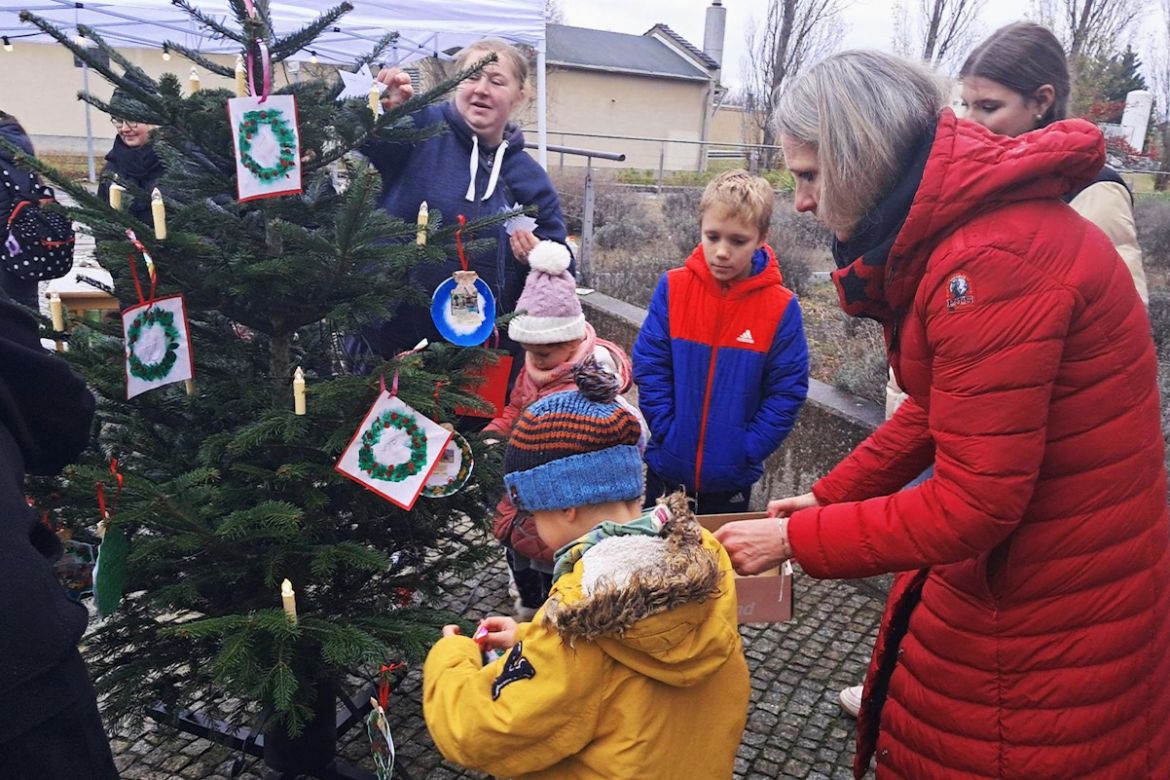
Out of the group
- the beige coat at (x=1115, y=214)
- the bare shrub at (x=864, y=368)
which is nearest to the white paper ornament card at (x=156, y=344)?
the beige coat at (x=1115, y=214)

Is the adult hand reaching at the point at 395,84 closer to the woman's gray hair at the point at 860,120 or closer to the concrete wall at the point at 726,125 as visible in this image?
the woman's gray hair at the point at 860,120

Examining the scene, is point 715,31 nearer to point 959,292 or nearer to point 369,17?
point 369,17

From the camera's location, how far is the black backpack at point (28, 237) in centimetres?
476

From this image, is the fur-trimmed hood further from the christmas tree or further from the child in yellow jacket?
the christmas tree

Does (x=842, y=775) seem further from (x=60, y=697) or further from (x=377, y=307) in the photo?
(x=60, y=697)

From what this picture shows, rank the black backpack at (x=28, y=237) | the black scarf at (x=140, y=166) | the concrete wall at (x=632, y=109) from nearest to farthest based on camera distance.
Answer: the black scarf at (x=140, y=166) → the black backpack at (x=28, y=237) → the concrete wall at (x=632, y=109)

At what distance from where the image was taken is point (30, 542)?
60.3 inches

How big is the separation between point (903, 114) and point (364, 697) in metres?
2.53

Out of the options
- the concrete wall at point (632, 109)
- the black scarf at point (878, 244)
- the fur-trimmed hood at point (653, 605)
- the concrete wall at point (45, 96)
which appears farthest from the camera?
the concrete wall at point (632, 109)

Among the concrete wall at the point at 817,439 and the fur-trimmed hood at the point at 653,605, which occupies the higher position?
the fur-trimmed hood at the point at 653,605

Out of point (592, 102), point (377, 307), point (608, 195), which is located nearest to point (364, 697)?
point (377, 307)

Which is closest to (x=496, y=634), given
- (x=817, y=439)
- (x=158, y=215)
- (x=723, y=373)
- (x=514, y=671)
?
(x=514, y=671)

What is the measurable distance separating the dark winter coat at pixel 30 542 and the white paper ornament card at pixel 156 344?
303mm

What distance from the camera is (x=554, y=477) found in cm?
164
